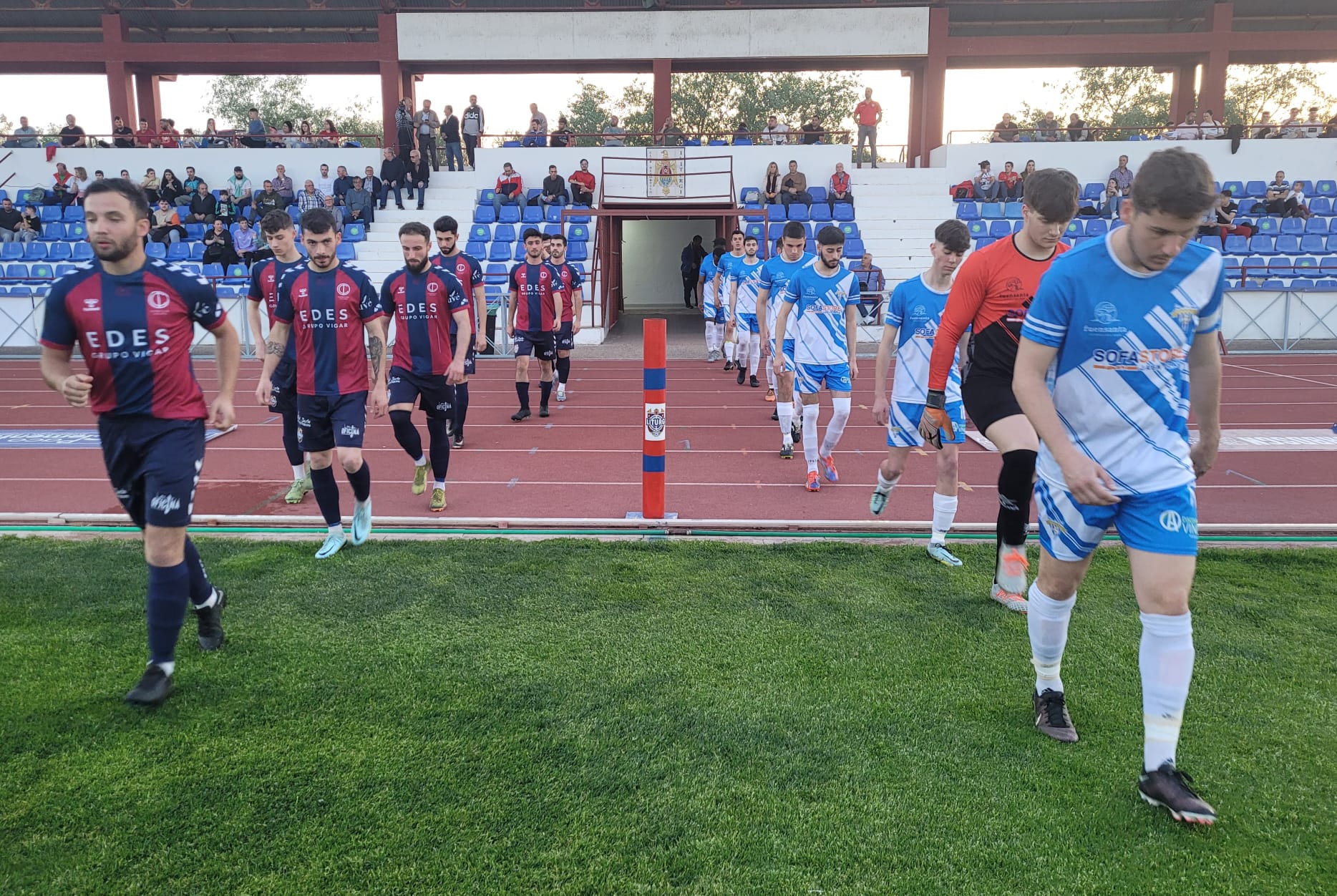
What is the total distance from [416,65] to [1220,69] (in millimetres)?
22297

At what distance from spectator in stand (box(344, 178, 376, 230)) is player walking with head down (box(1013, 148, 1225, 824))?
21.0 meters

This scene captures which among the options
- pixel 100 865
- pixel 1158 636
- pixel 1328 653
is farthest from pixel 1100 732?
pixel 100 865

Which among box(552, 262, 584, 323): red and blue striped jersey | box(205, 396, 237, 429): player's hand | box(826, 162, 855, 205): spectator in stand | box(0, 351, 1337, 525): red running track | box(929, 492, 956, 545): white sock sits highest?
box(826, 162, 855, 205): spectator in stand

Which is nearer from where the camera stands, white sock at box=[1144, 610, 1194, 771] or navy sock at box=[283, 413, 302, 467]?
white sock at box=[1144, 610, 1194, 771]

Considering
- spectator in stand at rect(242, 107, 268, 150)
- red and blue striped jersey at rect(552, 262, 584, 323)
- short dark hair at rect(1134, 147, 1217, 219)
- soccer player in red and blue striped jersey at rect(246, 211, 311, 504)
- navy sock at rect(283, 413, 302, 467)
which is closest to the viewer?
short dark hair at rect(1134, 147, 1217, 219)

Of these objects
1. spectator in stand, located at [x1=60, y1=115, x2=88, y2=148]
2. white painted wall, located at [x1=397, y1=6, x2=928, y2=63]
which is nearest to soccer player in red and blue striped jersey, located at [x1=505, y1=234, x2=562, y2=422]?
white painted wall, located at [x1=397, y1=6, x2=928, y2=63]

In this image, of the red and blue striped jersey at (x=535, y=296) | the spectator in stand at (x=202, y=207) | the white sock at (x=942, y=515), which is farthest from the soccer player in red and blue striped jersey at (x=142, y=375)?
the spectator in stand at (x=202, y=207)

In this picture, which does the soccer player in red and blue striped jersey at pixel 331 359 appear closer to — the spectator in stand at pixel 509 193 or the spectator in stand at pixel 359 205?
the spectator in stand at pixel 509 193

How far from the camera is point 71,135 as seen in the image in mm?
23188

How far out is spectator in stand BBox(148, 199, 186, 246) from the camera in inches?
791

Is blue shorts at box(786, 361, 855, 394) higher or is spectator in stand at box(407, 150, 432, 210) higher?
spectator in stand at box(407, 150, 432, 210)

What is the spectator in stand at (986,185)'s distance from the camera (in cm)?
2169

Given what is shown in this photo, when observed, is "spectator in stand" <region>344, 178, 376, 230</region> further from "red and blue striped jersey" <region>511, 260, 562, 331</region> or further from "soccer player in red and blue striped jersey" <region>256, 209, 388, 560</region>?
"soccer player in red and blue striped jersey" <region>256, 209, 388, 560</region>

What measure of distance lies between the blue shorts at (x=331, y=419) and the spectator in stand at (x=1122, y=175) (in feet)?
67.2
